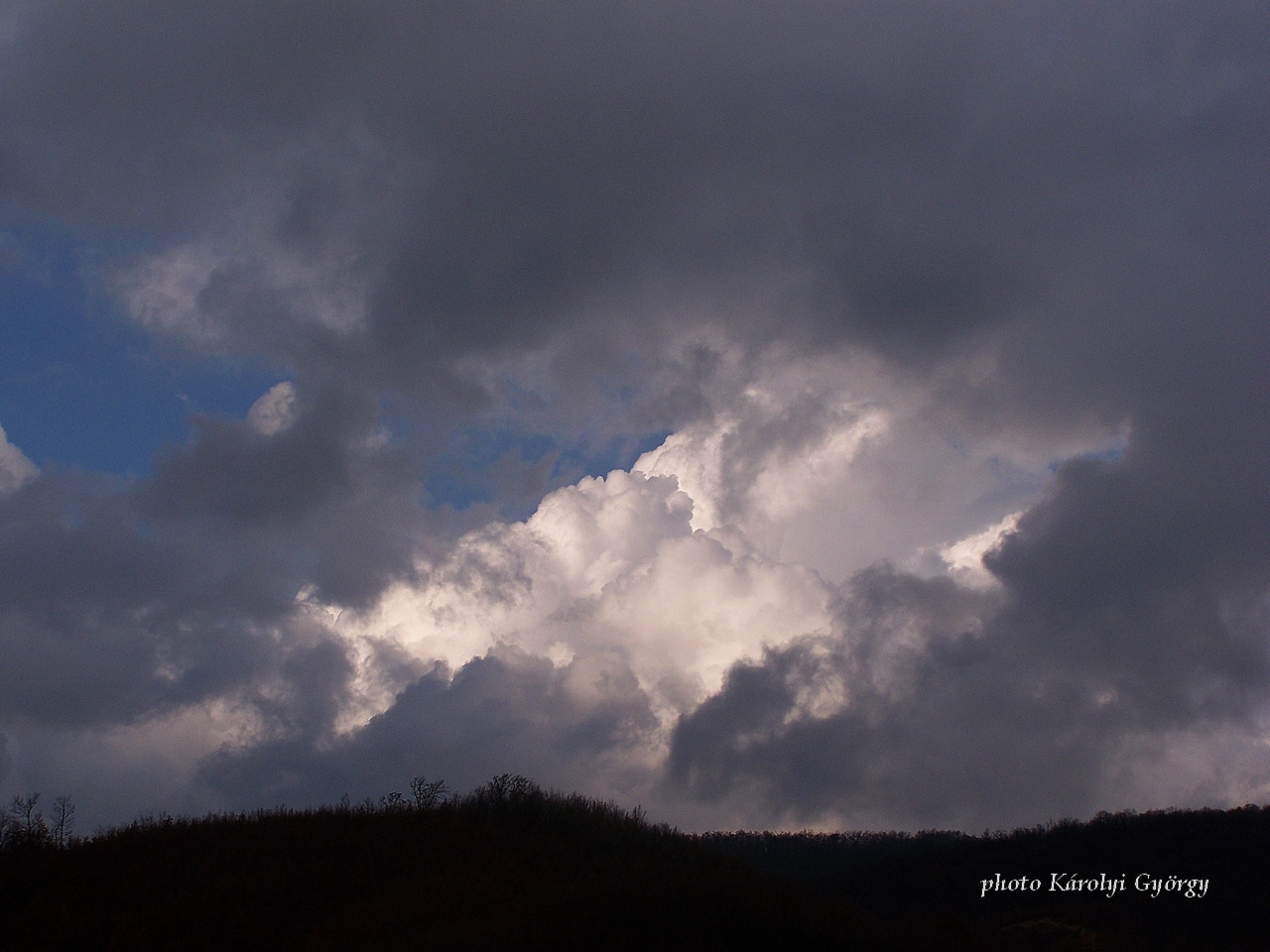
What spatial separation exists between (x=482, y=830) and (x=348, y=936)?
6968 mm

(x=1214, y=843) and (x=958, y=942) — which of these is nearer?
(x=958, y=942)

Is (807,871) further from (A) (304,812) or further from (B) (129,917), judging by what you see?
(B) (129,917)

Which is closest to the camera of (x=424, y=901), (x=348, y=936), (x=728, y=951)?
(x=728, y=951)

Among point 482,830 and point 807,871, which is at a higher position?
point 482,830

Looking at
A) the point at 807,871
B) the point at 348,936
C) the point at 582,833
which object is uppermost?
the point at 582,833

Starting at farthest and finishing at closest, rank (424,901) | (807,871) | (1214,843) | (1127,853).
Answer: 1. (807,871)
2. (1127,853)
3. (1214,843)
4. (424,901)

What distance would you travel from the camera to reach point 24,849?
23.6 metres

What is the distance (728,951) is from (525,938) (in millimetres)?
3802

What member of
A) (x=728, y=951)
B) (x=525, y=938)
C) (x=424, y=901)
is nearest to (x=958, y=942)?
(x=728, y=951)

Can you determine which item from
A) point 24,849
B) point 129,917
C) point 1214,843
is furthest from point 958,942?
point 1214,843

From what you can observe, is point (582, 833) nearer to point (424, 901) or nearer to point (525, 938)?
point (424, 901)

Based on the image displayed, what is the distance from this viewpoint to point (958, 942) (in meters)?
18.7

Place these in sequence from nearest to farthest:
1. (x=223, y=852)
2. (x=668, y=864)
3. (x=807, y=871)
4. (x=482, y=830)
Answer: (x=668, y=864) < (x=223, y=852) < (x=482, y=830) < (x=807, y=871)

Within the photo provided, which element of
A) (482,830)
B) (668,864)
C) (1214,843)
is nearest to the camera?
(668,864)
